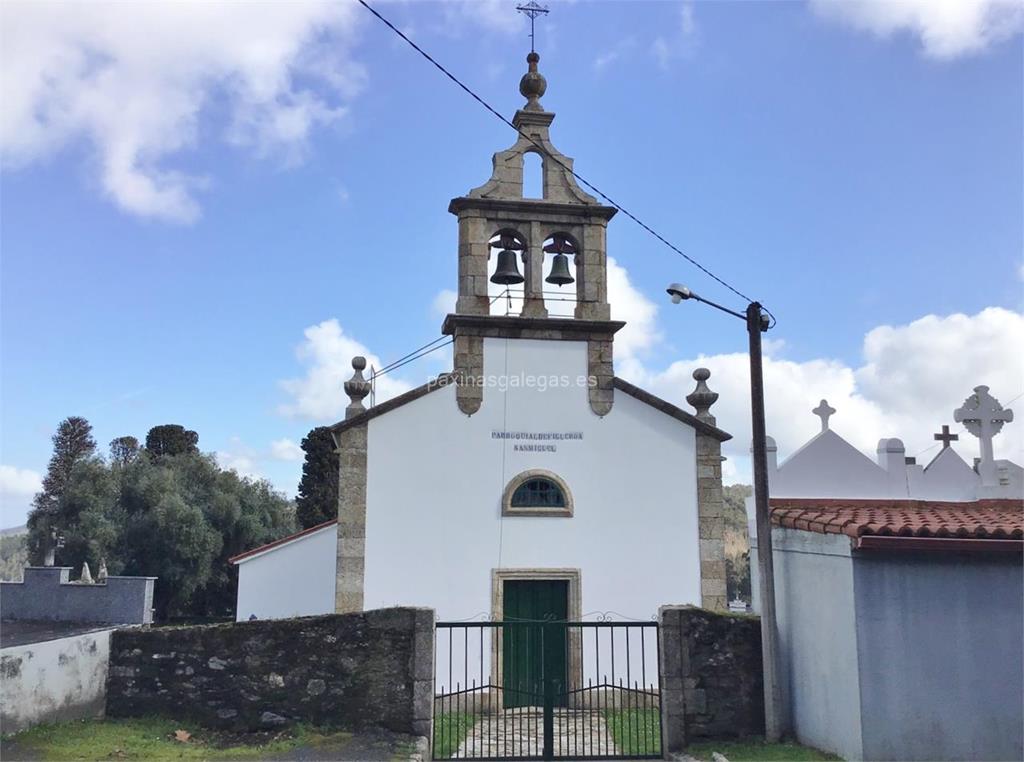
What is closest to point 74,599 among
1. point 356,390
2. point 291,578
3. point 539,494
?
point 291,578

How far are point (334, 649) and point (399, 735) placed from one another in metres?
1.08

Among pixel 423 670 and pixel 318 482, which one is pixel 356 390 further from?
pixel 318 482

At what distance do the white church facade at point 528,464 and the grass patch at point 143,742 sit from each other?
3135mm

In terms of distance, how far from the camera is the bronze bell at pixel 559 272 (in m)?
13.0

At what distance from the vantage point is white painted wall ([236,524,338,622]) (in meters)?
12.8

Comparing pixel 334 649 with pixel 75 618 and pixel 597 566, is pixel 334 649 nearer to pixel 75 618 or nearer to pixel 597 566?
pixel 597 566

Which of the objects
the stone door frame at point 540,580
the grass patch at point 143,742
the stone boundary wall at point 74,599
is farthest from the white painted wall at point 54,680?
the stone boundary wall at point 74,599

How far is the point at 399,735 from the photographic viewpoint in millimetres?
8445

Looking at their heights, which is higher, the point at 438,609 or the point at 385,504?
the point at 385,504

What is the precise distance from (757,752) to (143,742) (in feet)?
19.4

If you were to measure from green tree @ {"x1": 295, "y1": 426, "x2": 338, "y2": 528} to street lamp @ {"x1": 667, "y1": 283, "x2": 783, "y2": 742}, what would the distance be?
2348 centimetres

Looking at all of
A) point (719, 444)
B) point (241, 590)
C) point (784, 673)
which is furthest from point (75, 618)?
point (784, 673)

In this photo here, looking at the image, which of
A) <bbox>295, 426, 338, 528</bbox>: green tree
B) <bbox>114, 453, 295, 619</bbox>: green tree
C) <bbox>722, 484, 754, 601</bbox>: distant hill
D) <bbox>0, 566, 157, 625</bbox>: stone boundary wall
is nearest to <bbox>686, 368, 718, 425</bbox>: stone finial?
<bbox>0, 566, 157, 625</bbox>: stone boundary wall

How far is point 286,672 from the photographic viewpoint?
8.59 metres
